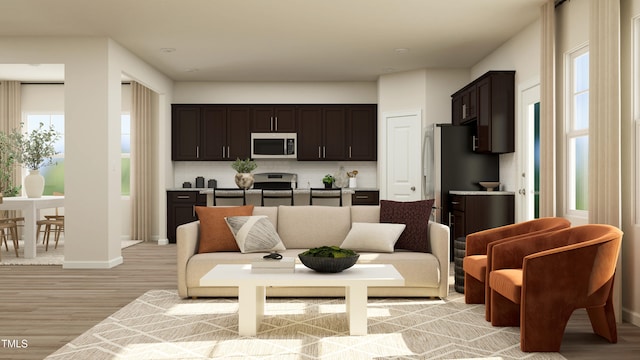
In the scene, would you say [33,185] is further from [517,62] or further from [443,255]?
[517,62]

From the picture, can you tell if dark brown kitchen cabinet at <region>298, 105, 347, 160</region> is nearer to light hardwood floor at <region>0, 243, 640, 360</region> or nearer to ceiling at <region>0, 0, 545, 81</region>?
ceiling at <region>0, 0, 545, 81</region>

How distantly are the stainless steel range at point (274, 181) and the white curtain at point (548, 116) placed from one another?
190 inches

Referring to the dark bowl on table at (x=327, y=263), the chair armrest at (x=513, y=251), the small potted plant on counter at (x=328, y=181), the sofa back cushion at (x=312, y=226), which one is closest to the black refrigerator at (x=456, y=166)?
the sofa back cushion at (x=312, y=226)

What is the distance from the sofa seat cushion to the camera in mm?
4266

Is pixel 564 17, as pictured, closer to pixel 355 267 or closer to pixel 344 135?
pixel 355 267

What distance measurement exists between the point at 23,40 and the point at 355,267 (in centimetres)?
513

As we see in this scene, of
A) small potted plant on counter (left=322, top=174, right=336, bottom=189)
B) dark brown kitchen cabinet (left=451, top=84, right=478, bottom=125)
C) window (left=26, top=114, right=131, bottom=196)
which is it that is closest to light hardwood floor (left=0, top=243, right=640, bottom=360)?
small potted plant on counter (left=322, top=174, right=336, bottom=189)

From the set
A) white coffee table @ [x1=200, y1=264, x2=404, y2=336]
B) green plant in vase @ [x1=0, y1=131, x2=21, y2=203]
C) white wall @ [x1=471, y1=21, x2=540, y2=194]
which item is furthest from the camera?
green plant in vase @ [x1=0, y1=131, x2=21, y2=203]

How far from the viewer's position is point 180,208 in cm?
918

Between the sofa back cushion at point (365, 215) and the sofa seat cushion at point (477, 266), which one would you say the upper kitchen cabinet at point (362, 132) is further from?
the sofa seat cushion at point (477, 266)

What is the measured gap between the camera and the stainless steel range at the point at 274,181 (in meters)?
9.44

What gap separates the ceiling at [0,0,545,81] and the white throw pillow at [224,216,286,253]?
6.80ft

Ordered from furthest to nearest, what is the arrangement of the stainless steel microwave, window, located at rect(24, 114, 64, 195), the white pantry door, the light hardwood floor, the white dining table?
window, located at rect(24, 114, 64, 195)
the stainless steel microwave
the white pantry door
the white dining table
the light hardwood floor

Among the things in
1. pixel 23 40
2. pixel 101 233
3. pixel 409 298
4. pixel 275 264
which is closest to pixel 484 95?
pixel 409 298
